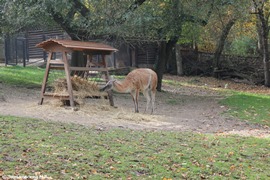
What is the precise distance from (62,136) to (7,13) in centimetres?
705

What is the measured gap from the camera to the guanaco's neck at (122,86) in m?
10.7

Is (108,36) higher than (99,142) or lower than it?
higher

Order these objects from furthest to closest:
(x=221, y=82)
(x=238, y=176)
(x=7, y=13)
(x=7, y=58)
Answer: (x=221, y=82) → (x=7, y=58) → (x=7, y=13) → (x=238, y=176)

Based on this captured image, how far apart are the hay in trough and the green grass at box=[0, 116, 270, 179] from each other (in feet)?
8.50

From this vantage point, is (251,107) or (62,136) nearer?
(62,136)

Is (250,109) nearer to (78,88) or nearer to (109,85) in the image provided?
(109,85)

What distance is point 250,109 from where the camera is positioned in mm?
12719

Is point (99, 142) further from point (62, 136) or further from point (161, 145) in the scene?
point (161, 145)

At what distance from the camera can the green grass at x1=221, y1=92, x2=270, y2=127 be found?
1124 cm

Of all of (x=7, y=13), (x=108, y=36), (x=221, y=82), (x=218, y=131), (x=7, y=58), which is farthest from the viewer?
(x=221, y=82)

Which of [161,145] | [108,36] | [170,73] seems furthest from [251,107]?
[170,73]

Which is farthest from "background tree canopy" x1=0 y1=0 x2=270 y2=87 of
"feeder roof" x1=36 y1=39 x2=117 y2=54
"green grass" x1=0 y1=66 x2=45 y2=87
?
"green grass" x1=0 y1=66 x2=45 y2=87

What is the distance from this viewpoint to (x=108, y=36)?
13.5 meters

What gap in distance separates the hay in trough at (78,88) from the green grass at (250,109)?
13.4ft
